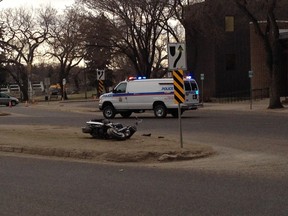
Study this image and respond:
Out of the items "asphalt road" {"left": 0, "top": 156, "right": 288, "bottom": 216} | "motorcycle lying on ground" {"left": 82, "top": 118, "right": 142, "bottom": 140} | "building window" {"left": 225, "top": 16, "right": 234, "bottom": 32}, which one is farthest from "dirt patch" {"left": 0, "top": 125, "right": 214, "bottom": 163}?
"building window" {"left": 225, "top": 16, "right": 234, "bottom": 32}

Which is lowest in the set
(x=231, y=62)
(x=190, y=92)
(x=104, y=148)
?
(x=104, y=148)

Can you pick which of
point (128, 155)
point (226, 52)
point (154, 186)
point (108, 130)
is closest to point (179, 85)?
point (128, 155)

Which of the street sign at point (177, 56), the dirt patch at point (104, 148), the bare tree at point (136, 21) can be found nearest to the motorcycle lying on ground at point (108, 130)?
the dirt patch at point (104, 148)

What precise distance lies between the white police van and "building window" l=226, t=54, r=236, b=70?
23.9 m

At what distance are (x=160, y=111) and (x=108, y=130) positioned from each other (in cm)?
1336

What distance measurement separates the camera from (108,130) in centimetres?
1561

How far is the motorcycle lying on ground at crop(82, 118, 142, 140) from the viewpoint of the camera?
50.9ft

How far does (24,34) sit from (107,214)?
74.1 meters

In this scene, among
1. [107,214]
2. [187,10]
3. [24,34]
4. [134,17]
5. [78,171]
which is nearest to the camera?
[107,214]

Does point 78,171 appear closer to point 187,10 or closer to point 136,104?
point 136,104

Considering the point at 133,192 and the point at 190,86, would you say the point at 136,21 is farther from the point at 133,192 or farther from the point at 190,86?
the point at 133,192

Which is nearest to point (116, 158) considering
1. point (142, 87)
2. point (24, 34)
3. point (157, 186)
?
point (157, 186)

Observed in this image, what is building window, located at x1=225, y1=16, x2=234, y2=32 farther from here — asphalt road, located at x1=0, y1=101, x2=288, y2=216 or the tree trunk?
asphalt road, located at x1=0, y1=101, x2=288, y2=216

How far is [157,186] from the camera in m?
8.88
